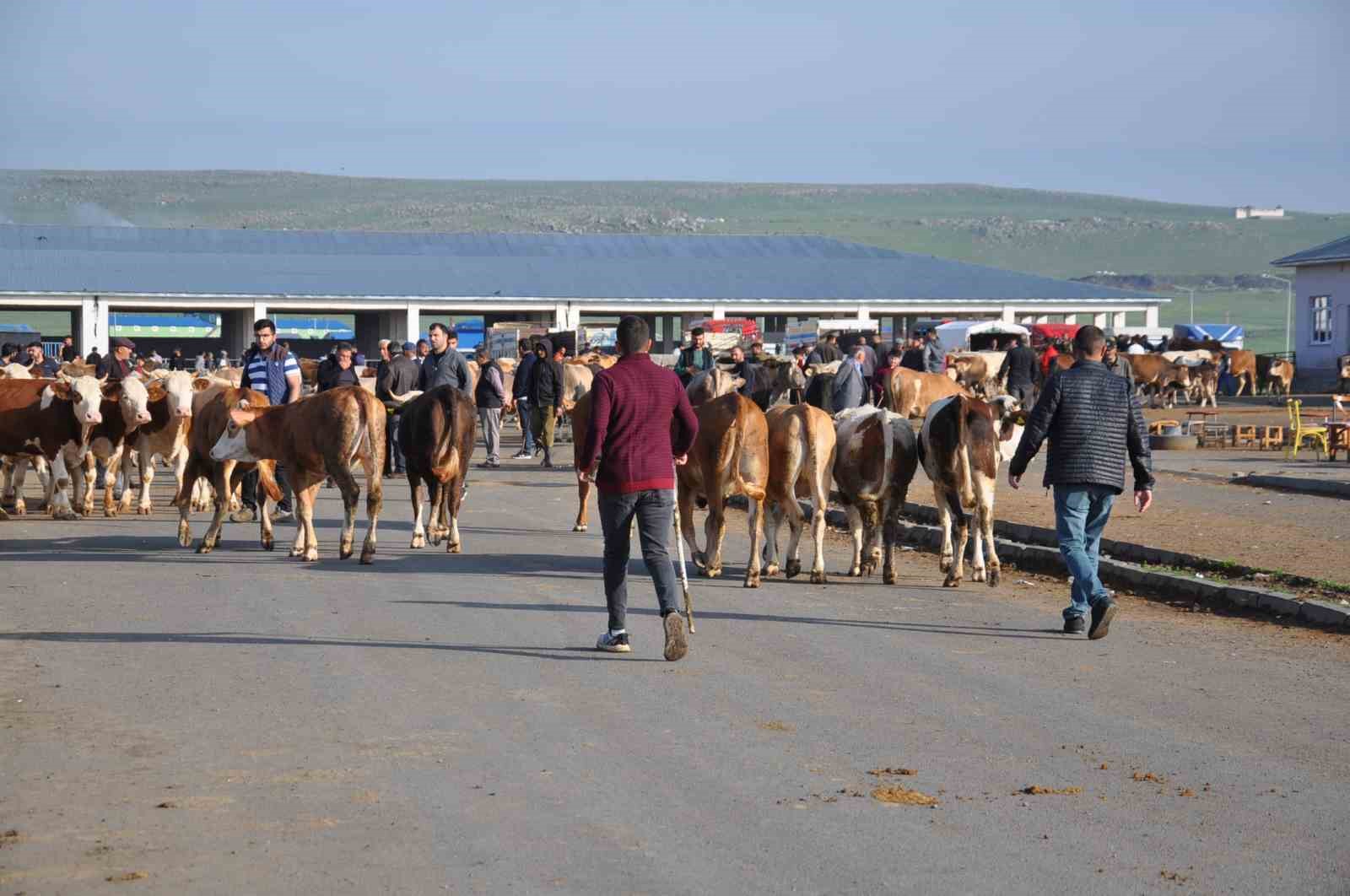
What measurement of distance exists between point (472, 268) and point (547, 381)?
137ft

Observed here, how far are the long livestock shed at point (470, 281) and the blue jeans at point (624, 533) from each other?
168 feet

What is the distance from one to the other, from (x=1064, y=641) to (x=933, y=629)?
0.92 metres

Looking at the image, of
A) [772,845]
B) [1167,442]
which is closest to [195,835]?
[772,845]

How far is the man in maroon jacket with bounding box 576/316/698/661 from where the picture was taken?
35.2 ft

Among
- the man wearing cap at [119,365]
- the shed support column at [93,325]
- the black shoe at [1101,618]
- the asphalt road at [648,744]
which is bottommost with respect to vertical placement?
the asphalt road at [648,744]

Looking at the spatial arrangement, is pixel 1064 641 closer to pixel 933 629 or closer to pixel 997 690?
pixel 933 629

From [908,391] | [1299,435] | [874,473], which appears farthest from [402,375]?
[1299,435]

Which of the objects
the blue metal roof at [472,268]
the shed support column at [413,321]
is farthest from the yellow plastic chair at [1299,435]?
the shed support column at [413,321]

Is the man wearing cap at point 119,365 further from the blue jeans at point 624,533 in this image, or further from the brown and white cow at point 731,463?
the blue jeans at point 624,533

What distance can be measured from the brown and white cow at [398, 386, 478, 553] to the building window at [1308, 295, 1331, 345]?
51.0m

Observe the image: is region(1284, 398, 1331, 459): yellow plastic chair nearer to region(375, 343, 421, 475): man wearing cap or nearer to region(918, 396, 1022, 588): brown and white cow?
region(375, 343, 421, 475): man wearing cap

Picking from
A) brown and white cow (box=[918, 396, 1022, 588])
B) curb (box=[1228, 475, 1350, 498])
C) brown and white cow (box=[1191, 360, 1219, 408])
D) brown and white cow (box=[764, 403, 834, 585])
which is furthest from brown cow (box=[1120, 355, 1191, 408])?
brown and white cow (box=[918, 396, 1022, 588])

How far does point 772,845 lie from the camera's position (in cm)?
665

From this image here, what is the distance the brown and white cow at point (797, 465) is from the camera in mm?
14914
